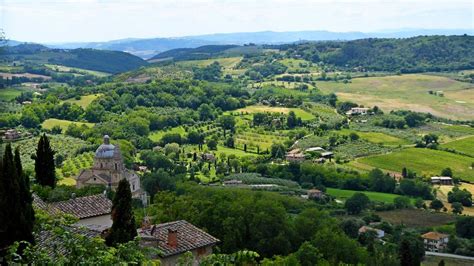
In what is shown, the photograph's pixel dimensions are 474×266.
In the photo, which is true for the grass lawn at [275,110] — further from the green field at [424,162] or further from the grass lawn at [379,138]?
the green field at [424,162]

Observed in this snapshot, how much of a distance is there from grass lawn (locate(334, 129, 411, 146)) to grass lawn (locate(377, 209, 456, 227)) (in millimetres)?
38643

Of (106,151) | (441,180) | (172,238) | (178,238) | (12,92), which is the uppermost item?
(172,238)

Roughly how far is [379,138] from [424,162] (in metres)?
18.9

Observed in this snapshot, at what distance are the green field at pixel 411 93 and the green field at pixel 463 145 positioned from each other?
101 ft

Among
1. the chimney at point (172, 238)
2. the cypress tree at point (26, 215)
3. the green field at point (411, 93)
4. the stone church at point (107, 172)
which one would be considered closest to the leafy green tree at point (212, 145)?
the stone church at point (107, 172)

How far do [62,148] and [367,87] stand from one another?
107063 mm

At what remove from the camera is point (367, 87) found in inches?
7279

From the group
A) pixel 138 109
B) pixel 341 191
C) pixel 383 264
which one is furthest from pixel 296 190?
pixel 138 109

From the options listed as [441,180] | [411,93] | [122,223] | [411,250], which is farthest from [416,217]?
[411,93]

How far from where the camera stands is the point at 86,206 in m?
33.4

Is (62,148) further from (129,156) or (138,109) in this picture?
(138,109)

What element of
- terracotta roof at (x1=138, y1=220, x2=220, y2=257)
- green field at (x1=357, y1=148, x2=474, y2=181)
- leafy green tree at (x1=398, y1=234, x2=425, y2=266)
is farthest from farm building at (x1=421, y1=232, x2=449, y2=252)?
terracotta roof at (x1=138, y1=220, x2=220, y2=257)

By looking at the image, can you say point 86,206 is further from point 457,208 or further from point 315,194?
point 457,208

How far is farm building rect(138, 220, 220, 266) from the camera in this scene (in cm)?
2660
